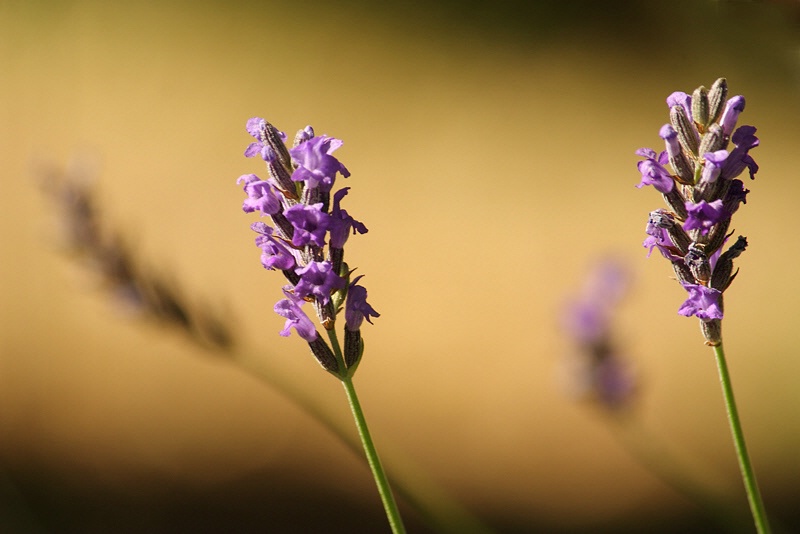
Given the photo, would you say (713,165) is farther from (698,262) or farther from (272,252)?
(272,252)

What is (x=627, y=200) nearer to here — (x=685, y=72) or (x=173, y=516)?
(x=685, y=72)

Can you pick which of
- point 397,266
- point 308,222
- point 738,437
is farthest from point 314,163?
point 397,266

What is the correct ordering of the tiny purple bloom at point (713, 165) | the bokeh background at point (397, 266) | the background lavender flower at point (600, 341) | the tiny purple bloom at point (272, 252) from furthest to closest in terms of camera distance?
the bokeh background at point (397, 266) → the background lavender flower at point (600, 341) → the tiny purple bloom at point (272, 252) → the tiny purple bloom at point (713, 165)

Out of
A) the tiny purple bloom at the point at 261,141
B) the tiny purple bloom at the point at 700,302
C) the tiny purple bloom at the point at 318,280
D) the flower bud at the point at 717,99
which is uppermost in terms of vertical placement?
the tiny purple bloom at the point at 261,141

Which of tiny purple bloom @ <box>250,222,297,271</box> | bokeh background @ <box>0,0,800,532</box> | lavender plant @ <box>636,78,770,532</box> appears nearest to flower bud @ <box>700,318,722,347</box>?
lavender plant @ <box>636,78,770,532</box>

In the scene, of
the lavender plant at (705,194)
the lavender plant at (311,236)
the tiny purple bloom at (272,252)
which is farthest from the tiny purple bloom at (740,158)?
the tiny purple bloom at (272,252)

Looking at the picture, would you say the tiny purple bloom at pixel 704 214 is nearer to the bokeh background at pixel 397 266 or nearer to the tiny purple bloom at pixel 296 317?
the bokeh background at pixel 397 266

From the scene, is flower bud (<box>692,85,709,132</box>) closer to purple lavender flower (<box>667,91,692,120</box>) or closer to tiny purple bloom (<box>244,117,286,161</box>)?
purple lavender flower (<box>667,91,692,120</box>)

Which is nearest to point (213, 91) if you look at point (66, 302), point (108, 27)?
point (108, 27)
